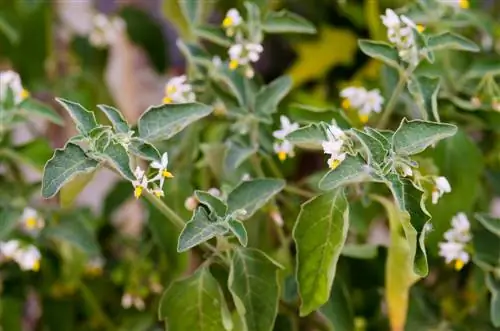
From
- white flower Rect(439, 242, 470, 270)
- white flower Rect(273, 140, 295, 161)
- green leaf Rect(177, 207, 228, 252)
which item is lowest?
white flower Rect(439, 242, 470, 270)

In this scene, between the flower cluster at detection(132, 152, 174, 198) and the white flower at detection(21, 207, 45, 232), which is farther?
the white flower at detection(21, 207, 45, 232)

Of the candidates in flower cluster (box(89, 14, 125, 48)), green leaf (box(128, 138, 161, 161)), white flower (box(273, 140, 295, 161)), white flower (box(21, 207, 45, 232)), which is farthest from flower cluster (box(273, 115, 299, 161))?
flower cluster (box(89, 14, 125, 48))

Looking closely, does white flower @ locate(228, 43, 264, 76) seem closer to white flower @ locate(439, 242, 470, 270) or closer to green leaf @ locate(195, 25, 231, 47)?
green leaf @ locate(195, 25, 231, 47)

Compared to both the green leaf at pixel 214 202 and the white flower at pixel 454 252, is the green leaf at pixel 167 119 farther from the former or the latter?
the white flower at pixel 454 252

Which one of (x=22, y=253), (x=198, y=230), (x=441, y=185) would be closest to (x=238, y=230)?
(x=198, y=230)

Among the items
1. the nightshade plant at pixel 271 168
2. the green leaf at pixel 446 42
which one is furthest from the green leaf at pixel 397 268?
the green leaf at pixel 446 42
